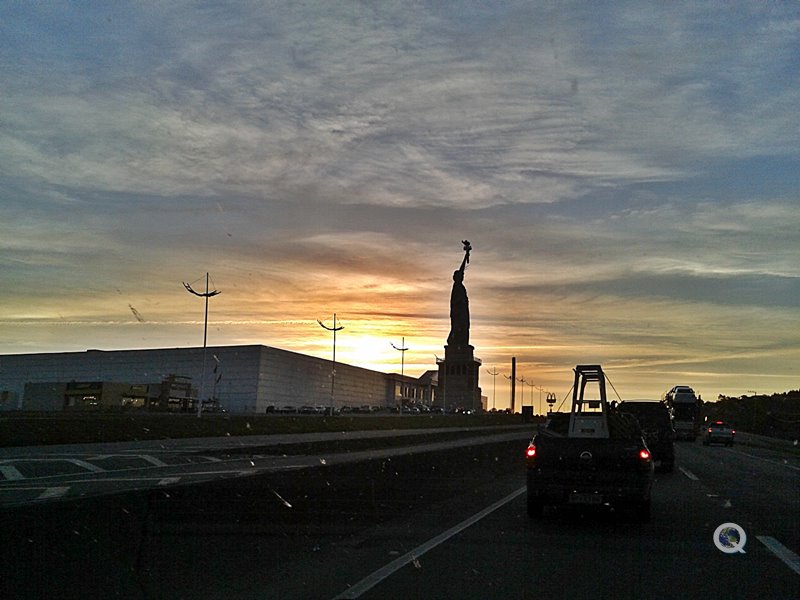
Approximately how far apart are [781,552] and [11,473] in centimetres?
2198

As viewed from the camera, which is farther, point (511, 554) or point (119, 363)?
point (119, 363)

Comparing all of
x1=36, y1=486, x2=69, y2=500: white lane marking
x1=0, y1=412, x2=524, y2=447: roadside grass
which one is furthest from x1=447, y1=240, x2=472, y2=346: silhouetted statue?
x1=36, y1=486, x2=69, y2=500: white lane marking

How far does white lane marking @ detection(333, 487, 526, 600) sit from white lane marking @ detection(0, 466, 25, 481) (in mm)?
15226

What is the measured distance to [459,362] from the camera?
126688 millimetres

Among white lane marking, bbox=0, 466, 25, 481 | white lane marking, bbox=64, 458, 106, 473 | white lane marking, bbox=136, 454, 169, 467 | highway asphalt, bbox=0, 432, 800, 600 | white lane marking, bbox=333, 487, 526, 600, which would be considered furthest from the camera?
white lane marking, bbox=136, 454, 169, 467

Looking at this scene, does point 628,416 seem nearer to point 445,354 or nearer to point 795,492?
point 795,492

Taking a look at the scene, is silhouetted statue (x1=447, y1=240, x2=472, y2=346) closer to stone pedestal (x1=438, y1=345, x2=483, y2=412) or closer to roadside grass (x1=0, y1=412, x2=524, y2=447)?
stone pedestal (x1=438, y1=345, x2=483, y2=412)

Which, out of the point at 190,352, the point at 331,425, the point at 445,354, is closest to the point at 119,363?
the point at 190,352

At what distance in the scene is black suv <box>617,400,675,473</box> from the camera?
27.4 m

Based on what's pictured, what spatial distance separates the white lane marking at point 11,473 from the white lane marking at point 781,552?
65.0ft

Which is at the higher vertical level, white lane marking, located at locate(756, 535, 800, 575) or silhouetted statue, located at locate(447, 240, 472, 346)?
silhouetted statue, located at locate(447, 240, 472, 346)

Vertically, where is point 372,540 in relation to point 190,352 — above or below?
below

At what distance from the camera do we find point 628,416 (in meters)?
17.7

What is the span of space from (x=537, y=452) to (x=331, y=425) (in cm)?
5447
